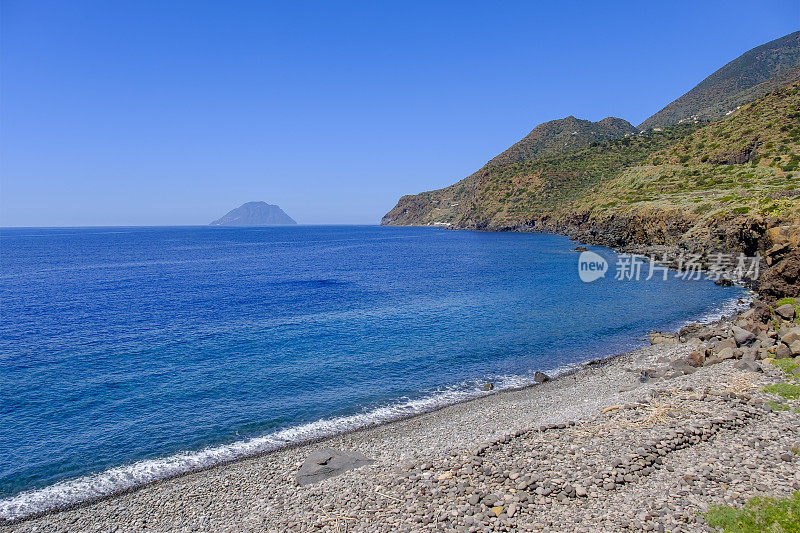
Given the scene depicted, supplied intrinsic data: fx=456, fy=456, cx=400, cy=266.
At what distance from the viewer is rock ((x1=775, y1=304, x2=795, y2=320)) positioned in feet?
92.0

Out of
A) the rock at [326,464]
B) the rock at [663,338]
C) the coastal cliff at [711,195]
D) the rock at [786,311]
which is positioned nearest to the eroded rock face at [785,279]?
the coastal cliff at [711,195]

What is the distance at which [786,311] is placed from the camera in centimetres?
2823

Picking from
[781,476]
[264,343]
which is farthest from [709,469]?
[264,343]

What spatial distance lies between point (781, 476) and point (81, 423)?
2896 centimetres

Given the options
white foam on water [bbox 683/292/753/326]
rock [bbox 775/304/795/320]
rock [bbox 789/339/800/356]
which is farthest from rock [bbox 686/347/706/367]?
white foam on water [bbox 683/292/753/326]

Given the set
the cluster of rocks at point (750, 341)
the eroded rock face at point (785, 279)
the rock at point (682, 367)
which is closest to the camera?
the cluster of rocks at point (750, 341)

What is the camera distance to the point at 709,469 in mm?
13641

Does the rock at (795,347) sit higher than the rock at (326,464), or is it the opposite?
the rock at (795,347)

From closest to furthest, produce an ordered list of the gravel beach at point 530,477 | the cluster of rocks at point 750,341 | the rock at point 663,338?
the gravel beach at point 530,477 → the cluster of rocks at point 750,341 → the rock at point 663,338

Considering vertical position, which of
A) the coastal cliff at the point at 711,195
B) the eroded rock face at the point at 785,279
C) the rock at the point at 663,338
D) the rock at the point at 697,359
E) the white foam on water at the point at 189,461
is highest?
the coastal cliff at the point at 711,195

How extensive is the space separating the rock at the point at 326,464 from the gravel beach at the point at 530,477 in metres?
0.35

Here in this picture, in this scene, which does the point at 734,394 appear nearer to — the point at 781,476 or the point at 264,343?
the point at 781,476

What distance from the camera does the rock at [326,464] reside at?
17453 mm

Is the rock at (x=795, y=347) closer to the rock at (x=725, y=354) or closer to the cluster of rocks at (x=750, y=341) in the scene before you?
the cluster of rocks at (x=750, y=341)
